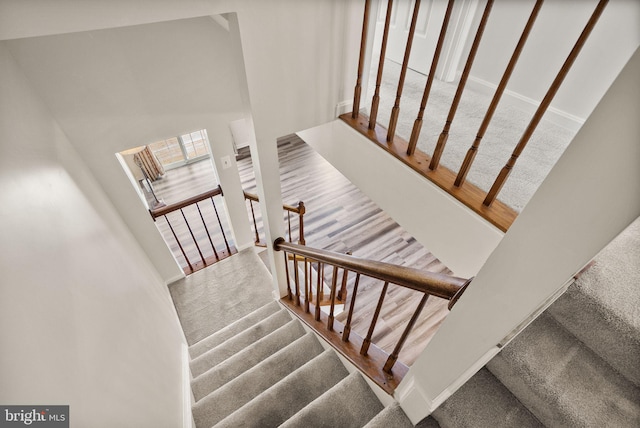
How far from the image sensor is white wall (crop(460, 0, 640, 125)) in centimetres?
163

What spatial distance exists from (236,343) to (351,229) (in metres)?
2.76

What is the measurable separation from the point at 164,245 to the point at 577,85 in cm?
366

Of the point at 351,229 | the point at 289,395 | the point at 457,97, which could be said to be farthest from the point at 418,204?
the point at 351,229

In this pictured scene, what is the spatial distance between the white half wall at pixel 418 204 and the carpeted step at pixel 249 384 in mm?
1144

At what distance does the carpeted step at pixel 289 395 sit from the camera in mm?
1622

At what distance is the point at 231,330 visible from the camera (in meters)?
2.86

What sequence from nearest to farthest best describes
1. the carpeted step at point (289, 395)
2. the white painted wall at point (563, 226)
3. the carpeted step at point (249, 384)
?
the white painted wall at point (563, 226) < the carpeted step at point (289, 395) < the carpeted step at point (249, 384)

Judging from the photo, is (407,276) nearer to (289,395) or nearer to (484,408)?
(484,408)

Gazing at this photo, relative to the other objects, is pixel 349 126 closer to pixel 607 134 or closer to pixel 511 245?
pixel 511 245

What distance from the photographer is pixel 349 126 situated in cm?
179

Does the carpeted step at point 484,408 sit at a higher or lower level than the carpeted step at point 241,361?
higher

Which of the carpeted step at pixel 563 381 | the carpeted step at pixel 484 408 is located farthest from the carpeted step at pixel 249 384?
the carpeted step at pixel 563 381

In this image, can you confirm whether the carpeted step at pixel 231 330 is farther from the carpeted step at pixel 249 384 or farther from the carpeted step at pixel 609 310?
the carpeted step at pixel 609 310

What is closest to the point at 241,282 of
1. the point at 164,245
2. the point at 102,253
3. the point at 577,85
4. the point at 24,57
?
the point at 164,245
